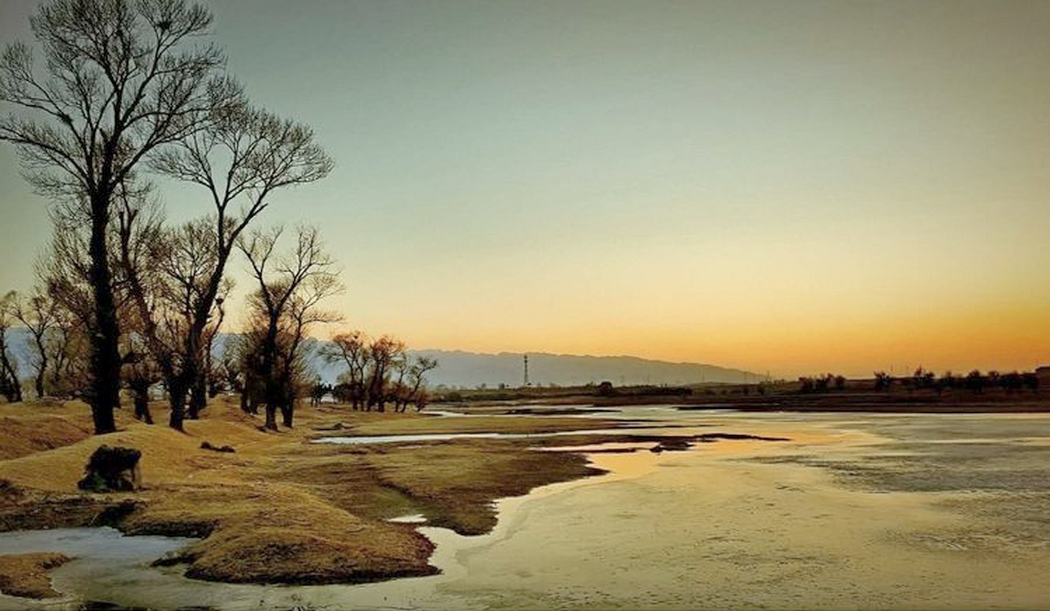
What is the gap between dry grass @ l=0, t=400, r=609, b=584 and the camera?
57.8 ft

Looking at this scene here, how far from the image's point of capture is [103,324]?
3544 centimetres

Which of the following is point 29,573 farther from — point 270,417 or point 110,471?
point 270,417

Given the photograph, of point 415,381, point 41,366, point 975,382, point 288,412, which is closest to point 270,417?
point 288,412

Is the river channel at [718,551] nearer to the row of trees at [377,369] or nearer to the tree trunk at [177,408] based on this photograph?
the tree trunk at [177,408]

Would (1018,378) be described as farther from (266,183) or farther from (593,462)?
(266,183)

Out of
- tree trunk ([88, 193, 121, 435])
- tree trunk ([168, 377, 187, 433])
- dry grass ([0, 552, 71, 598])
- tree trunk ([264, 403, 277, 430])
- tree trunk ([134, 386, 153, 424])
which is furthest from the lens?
tree trunk ([264, 403, 277, 430])

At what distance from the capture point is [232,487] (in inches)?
1068

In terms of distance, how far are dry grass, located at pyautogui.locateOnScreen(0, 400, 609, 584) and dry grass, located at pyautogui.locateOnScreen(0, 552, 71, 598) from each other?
2708mm

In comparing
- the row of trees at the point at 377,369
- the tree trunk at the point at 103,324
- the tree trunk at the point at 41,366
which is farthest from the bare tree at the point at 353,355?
the tree trunk at the point at 103,324

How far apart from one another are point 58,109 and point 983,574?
38715 mm

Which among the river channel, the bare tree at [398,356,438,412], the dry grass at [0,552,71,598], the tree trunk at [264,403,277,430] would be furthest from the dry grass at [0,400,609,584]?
the bare tree at [398,356,438,412]

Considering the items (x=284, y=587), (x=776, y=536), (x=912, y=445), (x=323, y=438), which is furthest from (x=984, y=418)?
(x=284, y=587)

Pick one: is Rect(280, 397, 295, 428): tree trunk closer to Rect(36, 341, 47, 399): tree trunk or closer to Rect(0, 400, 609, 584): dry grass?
Rect(0, 400, 609, 584): dry grass

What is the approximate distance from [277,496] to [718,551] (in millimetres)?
13968
